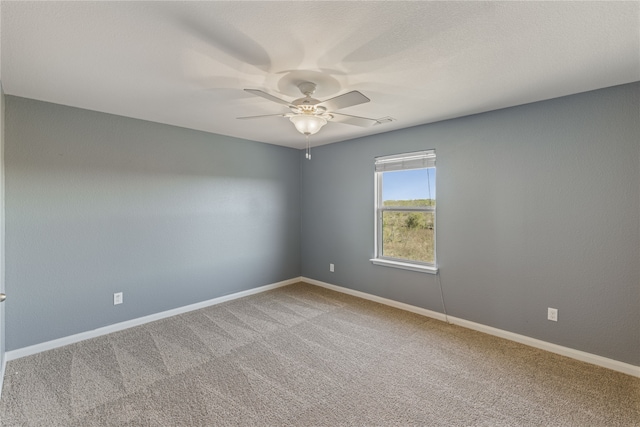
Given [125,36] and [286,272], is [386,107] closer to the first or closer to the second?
[125,36]

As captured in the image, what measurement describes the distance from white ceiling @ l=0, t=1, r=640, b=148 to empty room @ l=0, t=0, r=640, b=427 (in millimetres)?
17

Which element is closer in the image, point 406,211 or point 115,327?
point 115,327

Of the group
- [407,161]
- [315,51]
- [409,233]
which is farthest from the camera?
[409,233]

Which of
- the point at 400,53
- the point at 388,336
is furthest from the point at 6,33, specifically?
the point at 388,336

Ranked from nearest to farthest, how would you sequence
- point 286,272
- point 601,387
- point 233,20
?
point 233,20 < point 601,387 < point 286,272

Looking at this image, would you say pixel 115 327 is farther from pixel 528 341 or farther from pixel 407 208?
pixel 528 341

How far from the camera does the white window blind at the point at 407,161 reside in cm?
338

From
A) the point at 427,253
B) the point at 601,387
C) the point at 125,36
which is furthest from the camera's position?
the point at 427,253

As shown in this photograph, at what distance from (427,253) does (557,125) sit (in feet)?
5.83

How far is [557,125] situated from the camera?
2.54 m

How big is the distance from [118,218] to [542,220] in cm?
421

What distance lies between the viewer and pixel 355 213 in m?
4.14

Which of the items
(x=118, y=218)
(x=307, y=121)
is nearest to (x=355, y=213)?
(x=307, y=121)

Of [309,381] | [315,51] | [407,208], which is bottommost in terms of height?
[309,381]
